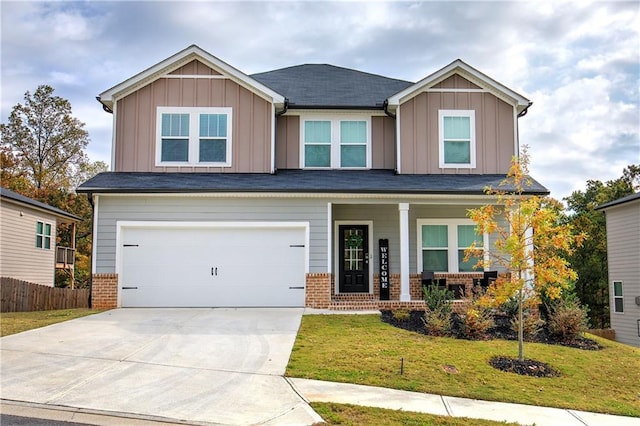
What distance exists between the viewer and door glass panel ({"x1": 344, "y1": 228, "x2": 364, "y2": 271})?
16.8 m

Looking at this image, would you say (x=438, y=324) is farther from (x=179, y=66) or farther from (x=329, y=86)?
(x=179, y=66)

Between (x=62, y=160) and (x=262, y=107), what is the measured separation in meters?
27.0

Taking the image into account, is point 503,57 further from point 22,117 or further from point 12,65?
point 22,117

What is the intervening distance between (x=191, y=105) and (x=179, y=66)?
121 cm

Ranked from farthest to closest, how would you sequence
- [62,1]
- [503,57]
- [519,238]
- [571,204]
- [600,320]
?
[571,204] → [600,320] → [503,57] → [62,1] → [519,238]

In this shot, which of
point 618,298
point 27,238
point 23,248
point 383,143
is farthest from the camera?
point 27,238

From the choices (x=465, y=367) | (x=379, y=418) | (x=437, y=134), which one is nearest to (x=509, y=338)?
(x=465, y=367)

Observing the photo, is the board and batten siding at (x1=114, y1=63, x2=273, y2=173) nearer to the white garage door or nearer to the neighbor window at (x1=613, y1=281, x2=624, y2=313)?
the white garage door

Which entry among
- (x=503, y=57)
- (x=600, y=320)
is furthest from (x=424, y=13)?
(x=600, y=320)

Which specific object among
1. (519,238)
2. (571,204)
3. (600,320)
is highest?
(571,204)

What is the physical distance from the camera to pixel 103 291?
1418cm

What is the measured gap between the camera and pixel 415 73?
836 inches

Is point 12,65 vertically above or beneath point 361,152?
above

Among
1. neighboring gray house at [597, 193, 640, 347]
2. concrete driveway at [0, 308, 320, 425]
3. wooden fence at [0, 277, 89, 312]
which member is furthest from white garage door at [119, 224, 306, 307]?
neighboring gray house at [597, 193, 640, 347]
